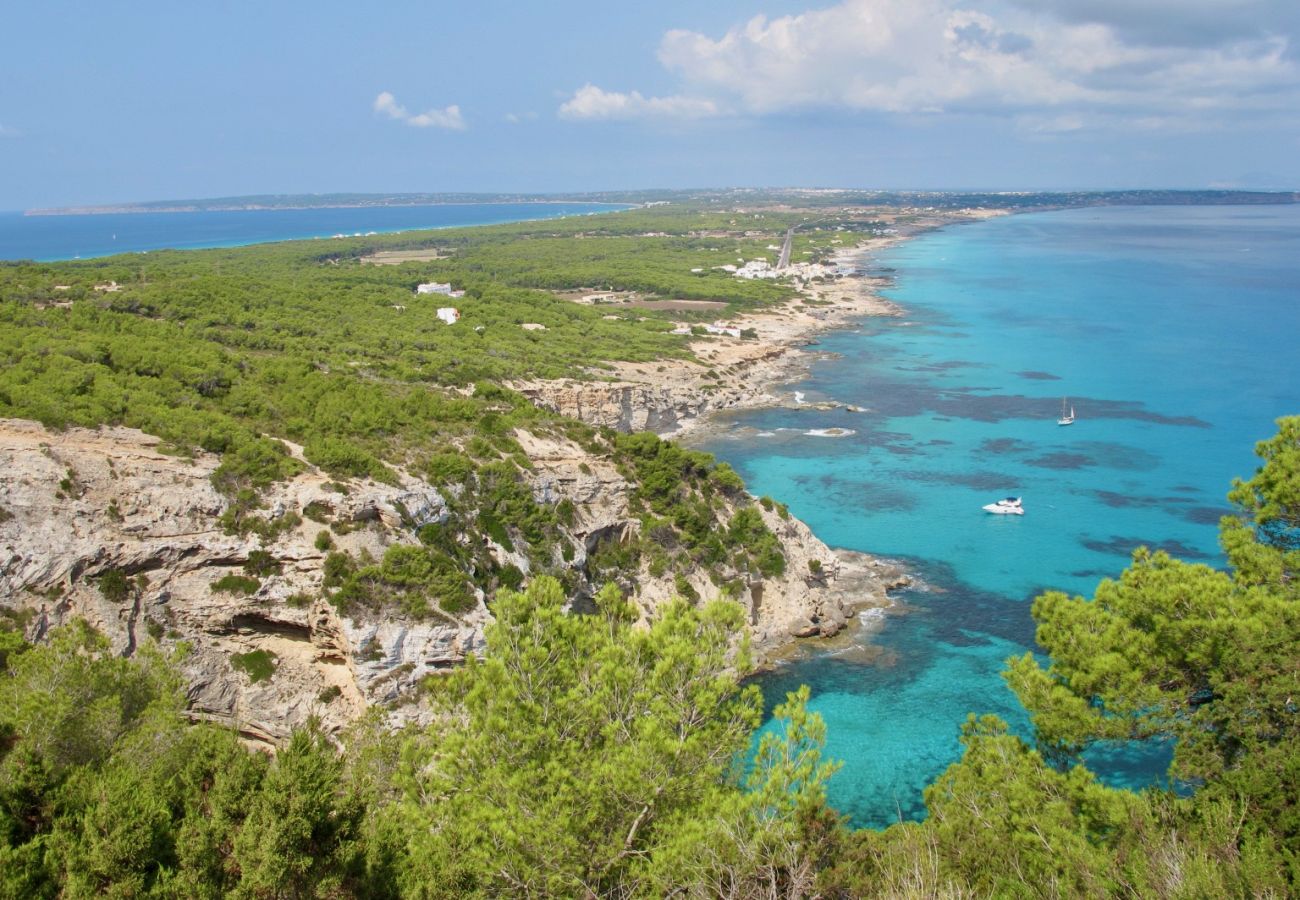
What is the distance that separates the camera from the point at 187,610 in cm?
1872

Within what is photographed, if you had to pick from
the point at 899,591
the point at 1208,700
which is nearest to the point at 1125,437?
the point at 899,591

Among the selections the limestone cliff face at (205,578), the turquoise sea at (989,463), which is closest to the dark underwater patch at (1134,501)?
the turquoise sea at (989,463)

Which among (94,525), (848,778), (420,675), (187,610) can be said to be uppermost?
(94,525)

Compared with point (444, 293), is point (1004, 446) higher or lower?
lower

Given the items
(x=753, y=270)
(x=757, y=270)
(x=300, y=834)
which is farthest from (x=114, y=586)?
(x=757, y=270)

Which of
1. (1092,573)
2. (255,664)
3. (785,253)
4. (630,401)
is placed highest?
(785,253)

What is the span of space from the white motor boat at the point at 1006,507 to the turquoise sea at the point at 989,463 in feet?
1.99

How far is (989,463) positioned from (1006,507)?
8267 mm

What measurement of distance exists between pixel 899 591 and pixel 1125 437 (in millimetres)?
27767

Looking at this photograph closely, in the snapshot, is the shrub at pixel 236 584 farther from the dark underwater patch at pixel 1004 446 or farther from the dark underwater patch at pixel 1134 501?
the dark underwater patch at pixel 1004 446

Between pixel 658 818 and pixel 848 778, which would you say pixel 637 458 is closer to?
pixel 848 778

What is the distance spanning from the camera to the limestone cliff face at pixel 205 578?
58.3 ft

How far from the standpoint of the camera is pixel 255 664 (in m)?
18.9

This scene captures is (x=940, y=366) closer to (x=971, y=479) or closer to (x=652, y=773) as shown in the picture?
(x=971, y=479)
